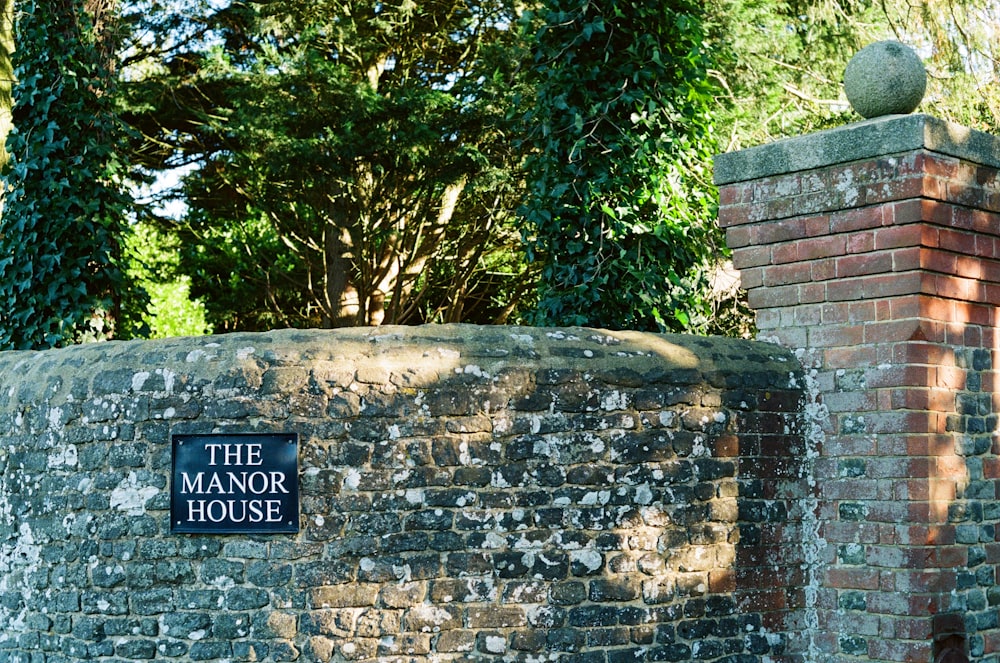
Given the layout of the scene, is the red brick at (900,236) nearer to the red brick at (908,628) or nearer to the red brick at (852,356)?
the red brick at (852,356)

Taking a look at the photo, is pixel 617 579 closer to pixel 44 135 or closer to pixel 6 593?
pixel 6 593

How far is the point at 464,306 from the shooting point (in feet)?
57.4

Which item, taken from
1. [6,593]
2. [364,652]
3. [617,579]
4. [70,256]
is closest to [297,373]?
[364,652]

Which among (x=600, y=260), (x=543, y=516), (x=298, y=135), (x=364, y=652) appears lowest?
(x=364, y=652)

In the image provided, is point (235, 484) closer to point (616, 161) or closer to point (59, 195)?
point (616, 161)

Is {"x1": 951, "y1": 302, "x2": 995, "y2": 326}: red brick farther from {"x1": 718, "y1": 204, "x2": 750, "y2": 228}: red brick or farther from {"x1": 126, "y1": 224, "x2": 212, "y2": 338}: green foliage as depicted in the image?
{"x1": 126, "y1": 224, "x2": 212, "y2": 338}: green foliage

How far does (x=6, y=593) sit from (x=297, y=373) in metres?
2.04

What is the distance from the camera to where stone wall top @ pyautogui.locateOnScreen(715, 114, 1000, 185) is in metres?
5.02

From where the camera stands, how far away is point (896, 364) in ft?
16.6

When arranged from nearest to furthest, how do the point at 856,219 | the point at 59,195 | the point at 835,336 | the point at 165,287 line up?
the point at 856,219
the point at 835,336
the point at 59,195
the point at 165,287

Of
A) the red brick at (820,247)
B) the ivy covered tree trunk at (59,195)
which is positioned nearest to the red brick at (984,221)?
the red brick at (820,247)

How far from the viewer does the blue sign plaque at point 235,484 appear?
15.8 ft

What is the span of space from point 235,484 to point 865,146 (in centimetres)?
328

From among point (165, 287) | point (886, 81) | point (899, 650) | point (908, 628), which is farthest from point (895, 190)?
point (165, 287)
